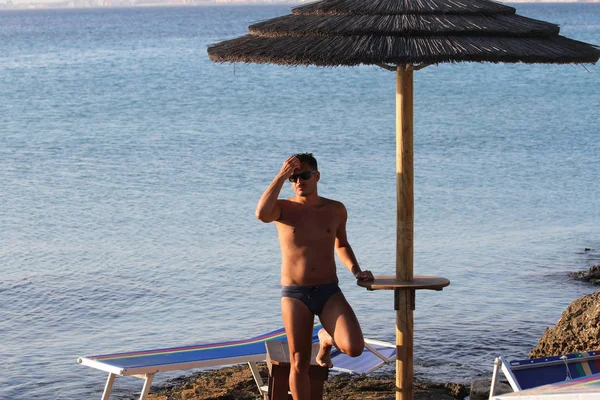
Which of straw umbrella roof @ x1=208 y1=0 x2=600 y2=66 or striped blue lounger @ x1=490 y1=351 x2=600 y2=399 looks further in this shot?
striped blue lounger @ x1=490 y1=351 x2=600 y2=399

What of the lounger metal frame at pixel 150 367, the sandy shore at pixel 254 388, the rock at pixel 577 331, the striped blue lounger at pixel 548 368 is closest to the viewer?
the striped blue lounger at pixel 548 368

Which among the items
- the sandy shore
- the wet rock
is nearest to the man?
the sandy shore

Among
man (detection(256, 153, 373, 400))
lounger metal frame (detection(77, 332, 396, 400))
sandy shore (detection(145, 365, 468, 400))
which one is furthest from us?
sandy shore (detection(145, 365, 468, 400))

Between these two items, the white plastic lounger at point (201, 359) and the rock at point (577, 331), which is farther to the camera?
the rock at point (577, 331)

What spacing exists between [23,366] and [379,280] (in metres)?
3.70

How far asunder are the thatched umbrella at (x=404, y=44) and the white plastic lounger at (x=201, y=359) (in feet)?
1.96

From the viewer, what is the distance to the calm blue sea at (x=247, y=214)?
8.69 m

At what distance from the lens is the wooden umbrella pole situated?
18.0 feet

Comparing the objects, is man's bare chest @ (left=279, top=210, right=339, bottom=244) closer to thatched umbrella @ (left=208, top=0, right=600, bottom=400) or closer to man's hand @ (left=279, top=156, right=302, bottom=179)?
man's hand @ (left=279, top=156, right=302, bottom=179)

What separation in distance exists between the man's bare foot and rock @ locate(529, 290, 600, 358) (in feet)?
6.99

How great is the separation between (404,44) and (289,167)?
0.86m

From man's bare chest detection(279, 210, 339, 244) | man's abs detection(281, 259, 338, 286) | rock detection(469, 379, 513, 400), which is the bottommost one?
rock detection(469, 379, 513, 400)

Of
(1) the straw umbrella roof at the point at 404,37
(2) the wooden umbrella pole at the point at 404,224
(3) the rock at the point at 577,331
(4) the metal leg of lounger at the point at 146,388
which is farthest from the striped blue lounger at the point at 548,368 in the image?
(4) the metal leg of lounger at the point at 146,388

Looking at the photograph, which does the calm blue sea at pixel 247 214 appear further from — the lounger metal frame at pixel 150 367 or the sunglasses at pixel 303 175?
the sunglasses at pixel 303 175
